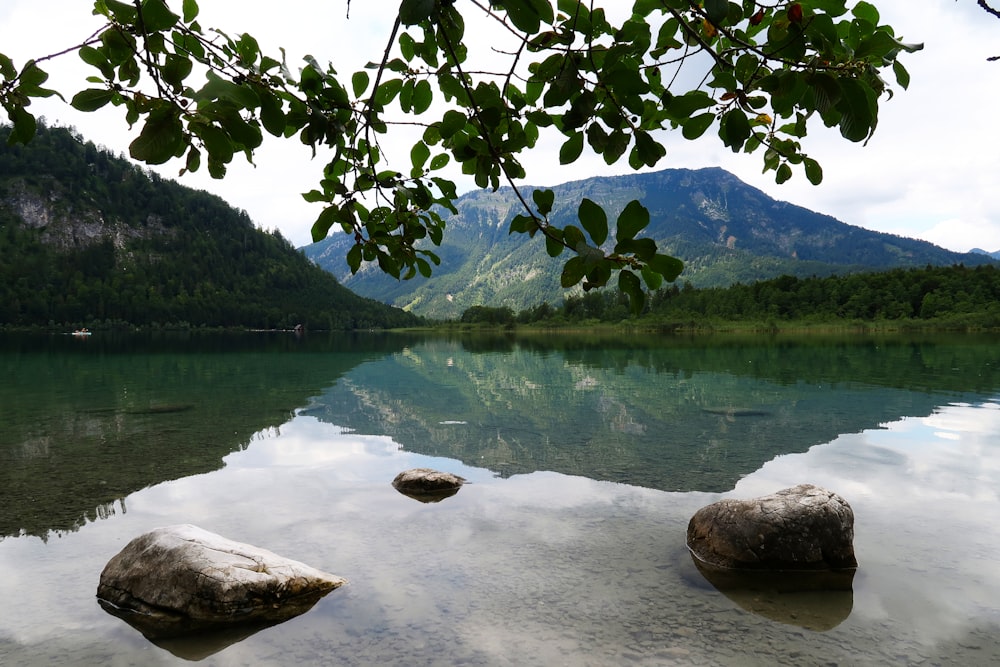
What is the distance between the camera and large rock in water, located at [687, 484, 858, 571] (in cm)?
925

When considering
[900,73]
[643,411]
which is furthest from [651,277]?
[643,411]

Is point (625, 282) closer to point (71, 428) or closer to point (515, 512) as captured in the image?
point (515, 512)

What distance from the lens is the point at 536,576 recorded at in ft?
30.1

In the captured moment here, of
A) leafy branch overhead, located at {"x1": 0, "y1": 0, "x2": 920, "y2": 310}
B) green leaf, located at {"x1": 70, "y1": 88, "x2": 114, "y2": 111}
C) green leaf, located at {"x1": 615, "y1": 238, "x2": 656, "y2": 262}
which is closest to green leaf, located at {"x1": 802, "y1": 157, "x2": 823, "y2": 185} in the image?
leafy branch overhead, located at {"x1": 0, "y1": 0, "x2": 920, "y2": 310}

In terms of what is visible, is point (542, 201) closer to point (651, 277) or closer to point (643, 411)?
point (651, 277)

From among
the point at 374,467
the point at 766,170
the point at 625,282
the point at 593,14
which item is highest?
the point at 593,14

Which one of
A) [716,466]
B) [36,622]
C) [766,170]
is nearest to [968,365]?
[716,466]

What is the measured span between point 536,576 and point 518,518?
300cm

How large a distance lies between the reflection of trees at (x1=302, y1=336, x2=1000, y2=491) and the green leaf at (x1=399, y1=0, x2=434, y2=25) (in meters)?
14.2

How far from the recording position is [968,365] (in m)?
46.4

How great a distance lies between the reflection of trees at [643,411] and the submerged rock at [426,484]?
2.36 m

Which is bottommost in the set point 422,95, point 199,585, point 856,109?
point 199,585

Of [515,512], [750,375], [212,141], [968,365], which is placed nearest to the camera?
[212,141]

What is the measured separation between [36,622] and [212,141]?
956 centimetres
